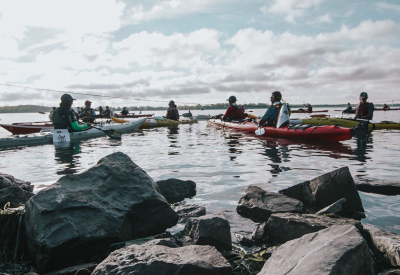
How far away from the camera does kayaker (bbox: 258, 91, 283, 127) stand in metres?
16.5

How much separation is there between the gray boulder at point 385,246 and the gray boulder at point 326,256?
0.75 meters

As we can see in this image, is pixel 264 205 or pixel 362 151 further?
pixel 362 151

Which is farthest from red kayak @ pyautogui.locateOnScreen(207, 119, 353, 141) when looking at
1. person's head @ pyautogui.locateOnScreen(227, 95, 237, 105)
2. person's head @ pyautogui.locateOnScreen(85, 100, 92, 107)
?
person's head @ pyautogui.locateOnScreen(85, 100, 92, 107)

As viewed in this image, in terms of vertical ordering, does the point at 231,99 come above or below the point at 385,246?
above

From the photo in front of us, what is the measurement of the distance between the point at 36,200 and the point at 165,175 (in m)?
4.92

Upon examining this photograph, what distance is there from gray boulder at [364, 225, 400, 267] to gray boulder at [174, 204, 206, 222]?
254 centimetres

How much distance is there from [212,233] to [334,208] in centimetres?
221

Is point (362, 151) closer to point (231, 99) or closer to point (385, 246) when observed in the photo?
point (385, 246)

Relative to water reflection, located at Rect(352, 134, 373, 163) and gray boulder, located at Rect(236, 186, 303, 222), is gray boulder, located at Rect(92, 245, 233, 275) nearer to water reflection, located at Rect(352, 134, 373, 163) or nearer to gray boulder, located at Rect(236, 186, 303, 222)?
gray boulder, located at Rect(236, 186, 303, 222)

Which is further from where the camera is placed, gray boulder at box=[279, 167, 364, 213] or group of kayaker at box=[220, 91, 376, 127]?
group of kayaker at box=[220, 91, 376, 127]

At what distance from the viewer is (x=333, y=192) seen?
5.48 meters

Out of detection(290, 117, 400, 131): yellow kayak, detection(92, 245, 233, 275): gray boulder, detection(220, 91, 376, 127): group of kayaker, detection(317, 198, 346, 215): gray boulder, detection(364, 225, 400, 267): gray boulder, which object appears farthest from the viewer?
detection(290, 117, 400, 131): yellow kayak

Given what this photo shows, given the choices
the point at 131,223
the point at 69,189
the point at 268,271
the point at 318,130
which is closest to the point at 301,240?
the point at 268,271

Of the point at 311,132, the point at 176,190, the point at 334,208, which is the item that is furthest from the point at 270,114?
the point at 334,208
